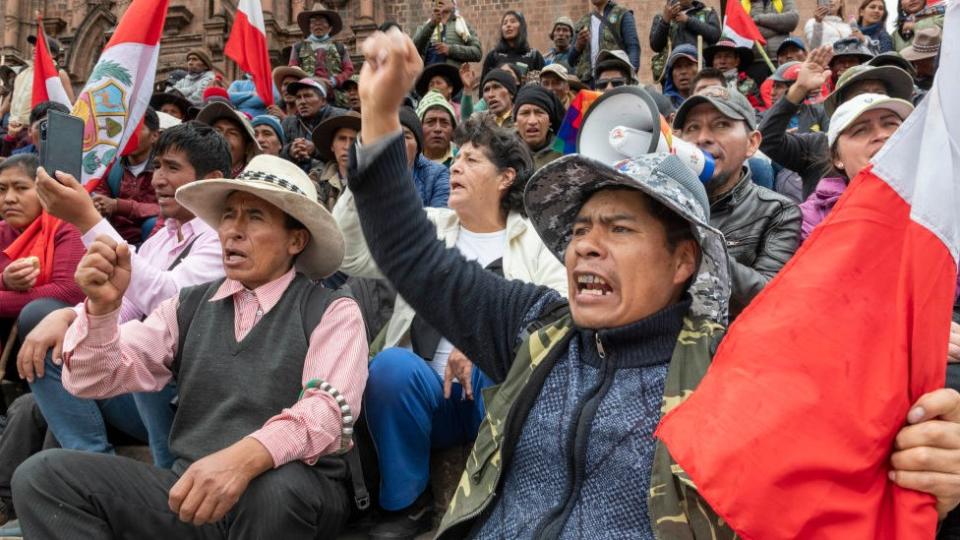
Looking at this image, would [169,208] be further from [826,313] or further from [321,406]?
[826,313]

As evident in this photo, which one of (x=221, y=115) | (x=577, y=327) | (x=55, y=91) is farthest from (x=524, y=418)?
(x=55, y=91)

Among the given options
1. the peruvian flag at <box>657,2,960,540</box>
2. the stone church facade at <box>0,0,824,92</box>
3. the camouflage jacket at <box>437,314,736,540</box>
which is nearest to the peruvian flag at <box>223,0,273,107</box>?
the camouflage jacket at <box>437,314,736,540</box>

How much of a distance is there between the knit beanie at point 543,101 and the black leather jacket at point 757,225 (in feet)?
8.54

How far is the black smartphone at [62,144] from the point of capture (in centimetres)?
256

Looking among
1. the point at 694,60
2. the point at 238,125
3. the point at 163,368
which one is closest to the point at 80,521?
the point at 163,368

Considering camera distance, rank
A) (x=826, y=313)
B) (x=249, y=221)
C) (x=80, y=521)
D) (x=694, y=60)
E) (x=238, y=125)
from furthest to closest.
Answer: (x=694, y=60)
(x=238, y=125)
(x=249, y=221)
(x=80, y=521)
(x=826, y=313)

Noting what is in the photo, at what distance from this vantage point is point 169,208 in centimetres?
404

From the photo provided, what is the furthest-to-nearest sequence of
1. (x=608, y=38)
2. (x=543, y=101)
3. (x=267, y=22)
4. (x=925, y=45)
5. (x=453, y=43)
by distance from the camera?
(x=267, y=22), (x=453, y=43), (x=608, y=38), (x=925, y=45), (x=543, y=101)

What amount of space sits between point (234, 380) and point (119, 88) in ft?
6.89

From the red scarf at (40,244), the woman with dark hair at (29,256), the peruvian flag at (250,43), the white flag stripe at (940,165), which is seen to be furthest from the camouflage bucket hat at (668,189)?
the peruvian flag at (250,43)

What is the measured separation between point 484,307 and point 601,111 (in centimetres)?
95

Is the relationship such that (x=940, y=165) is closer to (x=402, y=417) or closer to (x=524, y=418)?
(x=524, y=418)

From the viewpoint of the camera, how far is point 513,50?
10.2 metres

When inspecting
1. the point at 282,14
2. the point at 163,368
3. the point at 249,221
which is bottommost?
the point at 282,14
